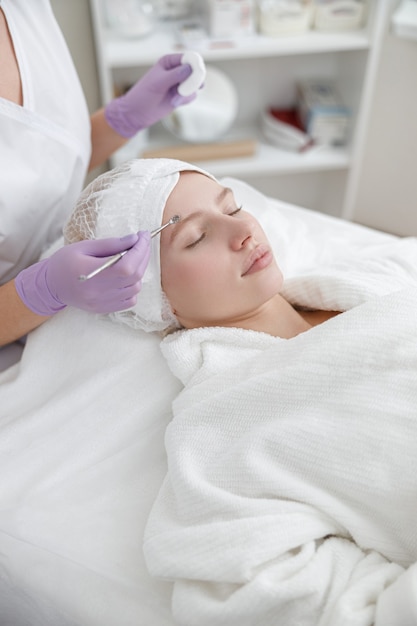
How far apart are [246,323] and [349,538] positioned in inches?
17.6

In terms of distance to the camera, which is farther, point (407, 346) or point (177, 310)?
point (177, 310)

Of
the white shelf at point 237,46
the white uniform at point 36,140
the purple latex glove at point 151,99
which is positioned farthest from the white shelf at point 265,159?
the white uniform at point 36,140

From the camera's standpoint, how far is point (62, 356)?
3.93 feet

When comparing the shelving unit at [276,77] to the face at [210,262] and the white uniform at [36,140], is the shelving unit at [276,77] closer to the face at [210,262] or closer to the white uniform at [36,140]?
the white uniform at [36,140]

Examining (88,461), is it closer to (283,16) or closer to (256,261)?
(256,261)

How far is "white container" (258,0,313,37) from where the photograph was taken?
2.08 meters

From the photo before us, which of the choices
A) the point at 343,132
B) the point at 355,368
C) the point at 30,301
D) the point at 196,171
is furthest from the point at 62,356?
the point at 343,132

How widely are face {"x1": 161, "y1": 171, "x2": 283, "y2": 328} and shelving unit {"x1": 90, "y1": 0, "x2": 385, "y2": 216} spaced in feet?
3.67

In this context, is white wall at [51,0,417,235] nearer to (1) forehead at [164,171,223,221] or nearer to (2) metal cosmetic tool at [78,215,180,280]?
(1) forehead at [164,171,223,221]

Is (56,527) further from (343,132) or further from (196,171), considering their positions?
(343,132)

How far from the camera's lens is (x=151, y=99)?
4.91ft

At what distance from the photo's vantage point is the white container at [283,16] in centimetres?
208

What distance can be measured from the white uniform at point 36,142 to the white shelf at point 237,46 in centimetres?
72

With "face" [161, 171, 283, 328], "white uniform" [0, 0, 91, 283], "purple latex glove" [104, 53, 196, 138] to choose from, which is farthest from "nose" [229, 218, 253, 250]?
"purple latex glove" [104, 53, 196, 138]
